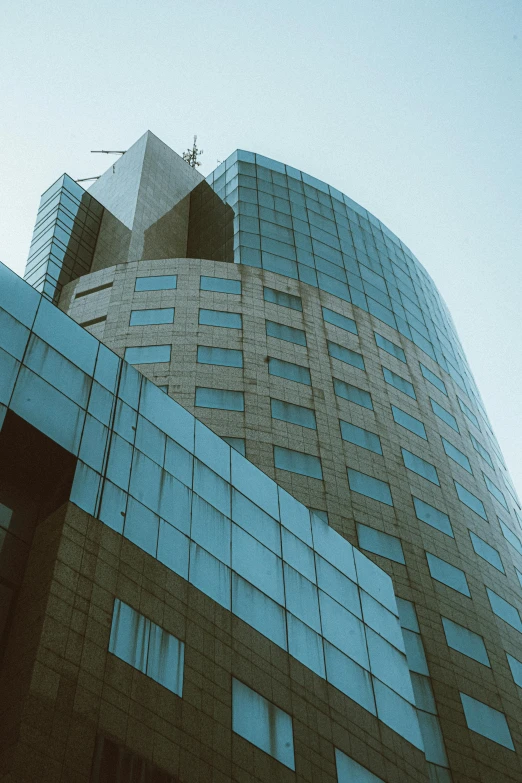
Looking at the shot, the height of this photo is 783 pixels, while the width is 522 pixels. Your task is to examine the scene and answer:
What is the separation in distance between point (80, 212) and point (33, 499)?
4276cm

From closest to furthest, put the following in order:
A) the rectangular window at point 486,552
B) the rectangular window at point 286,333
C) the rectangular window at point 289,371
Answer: the rectangular window at point 289,371 → the rectangular window at point 486,552 → the rectangular window at point 286,333

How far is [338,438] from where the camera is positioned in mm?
43594

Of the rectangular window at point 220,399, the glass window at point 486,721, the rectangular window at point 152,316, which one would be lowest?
the glass window at point 486,721

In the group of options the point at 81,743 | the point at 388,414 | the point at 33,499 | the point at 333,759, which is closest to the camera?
the point at 81,743

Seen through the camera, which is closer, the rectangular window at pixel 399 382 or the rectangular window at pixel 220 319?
the rectangular window at pixel 220 319

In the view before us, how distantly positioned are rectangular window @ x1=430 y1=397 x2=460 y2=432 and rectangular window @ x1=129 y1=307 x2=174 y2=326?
19.0 m

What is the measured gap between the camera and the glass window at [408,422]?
160ft

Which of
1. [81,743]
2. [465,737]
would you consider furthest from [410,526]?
[81,743]

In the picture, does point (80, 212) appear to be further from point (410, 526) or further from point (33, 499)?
point (33, 499)

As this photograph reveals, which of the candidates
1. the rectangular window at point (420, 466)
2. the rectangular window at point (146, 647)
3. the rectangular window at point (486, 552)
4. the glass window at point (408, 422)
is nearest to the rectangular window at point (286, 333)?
the glass window at point (408, 422)

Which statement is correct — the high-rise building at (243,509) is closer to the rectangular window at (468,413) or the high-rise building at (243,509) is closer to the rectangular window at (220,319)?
the rectangular window at (220,319)

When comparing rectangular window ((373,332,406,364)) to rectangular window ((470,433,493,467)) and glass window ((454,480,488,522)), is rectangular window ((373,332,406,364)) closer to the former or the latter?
rectangular window ((470,433,493,467))

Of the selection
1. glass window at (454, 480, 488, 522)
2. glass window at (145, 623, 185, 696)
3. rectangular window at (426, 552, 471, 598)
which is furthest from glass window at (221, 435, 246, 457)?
glass window at (145, 623, 185, 696)

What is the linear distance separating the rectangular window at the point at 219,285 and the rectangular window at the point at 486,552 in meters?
20.6
